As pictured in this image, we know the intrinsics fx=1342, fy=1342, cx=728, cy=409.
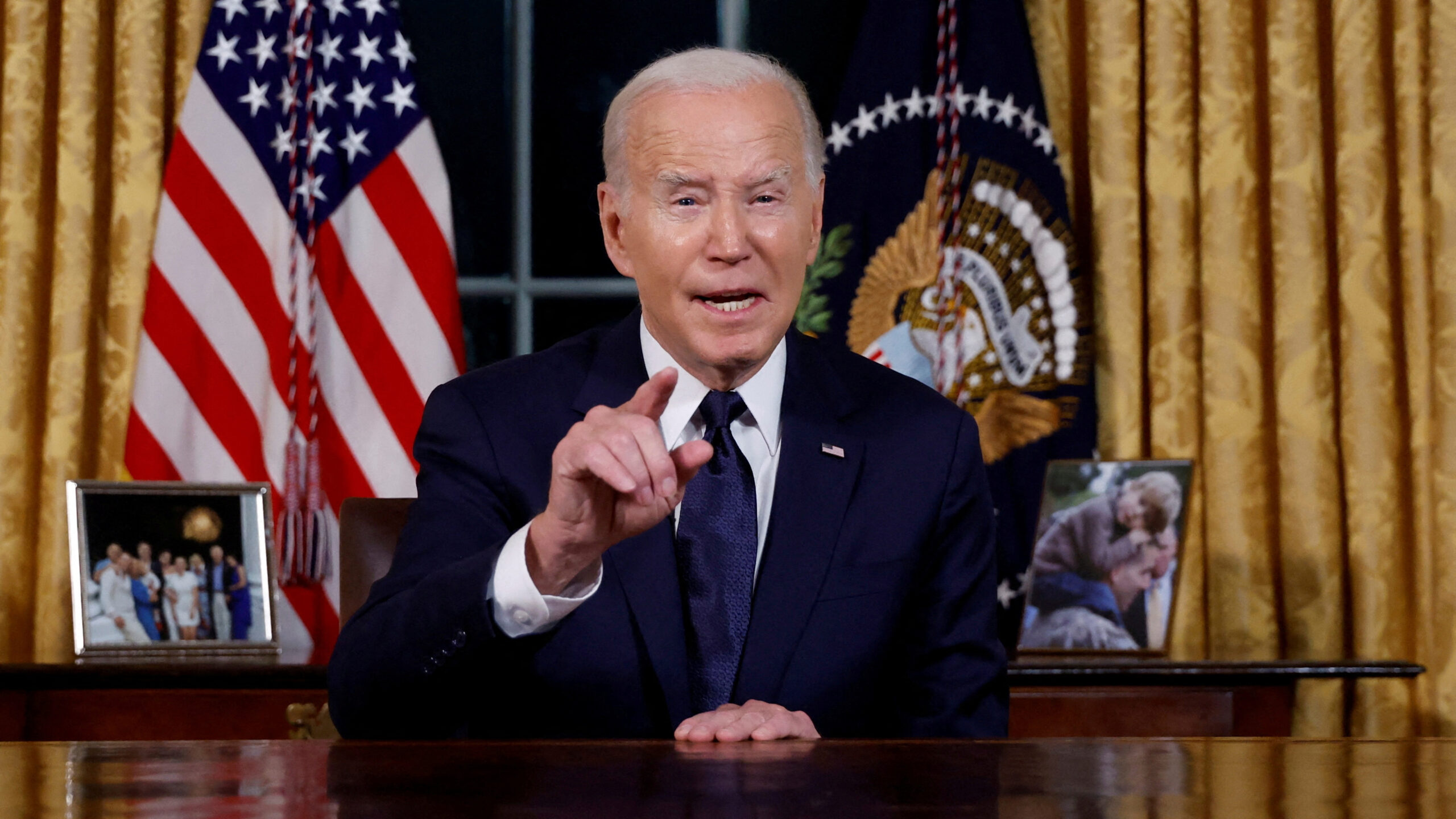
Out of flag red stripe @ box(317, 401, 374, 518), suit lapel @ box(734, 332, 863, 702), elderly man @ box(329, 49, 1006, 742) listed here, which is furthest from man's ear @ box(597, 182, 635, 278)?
flag red stripe @ box(317, 401, 374, 518)

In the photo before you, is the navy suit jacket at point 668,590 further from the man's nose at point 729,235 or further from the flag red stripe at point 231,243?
the flag red stripe at point 231,243

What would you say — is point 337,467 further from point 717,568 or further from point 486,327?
point 717,568

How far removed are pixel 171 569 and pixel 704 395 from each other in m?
1.22

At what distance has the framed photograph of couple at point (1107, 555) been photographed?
2322 mm

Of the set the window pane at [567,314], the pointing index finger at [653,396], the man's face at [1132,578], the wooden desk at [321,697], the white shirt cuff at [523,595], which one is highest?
the window pane at [567,314]

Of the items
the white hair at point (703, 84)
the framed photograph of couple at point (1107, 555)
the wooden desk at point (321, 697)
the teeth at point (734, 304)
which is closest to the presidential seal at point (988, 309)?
the framed photograph of couple at point (1107, 555)

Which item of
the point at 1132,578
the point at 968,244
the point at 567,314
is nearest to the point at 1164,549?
the point at 1132,578

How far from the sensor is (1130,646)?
231 cm

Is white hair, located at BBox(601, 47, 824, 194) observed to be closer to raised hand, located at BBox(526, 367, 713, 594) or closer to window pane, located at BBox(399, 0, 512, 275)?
raised hand, located at BBox(526, 367, 713, 594)

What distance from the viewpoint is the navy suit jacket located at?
4.37ft

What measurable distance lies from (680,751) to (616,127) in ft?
2.90

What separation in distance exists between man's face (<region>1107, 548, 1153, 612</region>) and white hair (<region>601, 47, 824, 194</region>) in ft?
3.50

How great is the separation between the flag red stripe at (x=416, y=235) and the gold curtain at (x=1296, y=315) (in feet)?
4.19

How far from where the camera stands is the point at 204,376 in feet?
8.38
